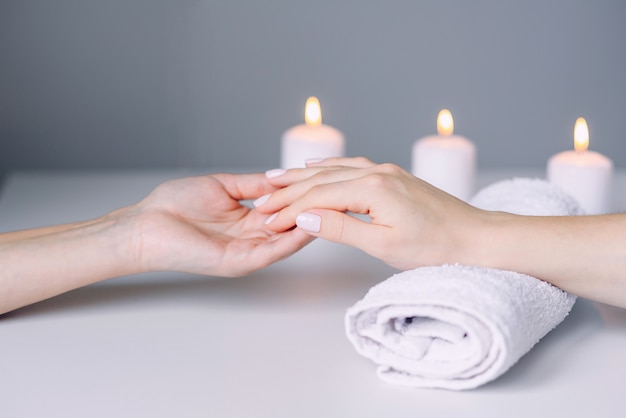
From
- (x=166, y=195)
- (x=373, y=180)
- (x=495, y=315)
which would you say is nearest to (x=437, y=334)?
(x=495, y=315)

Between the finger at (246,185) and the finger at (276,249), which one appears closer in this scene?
the finger at (276,249)

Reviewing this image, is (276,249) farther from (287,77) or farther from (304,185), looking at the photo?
(287,77)

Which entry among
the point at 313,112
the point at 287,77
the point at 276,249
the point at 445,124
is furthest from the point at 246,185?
the point at 287,77

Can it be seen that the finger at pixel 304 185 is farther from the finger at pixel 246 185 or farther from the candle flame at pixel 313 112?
the candle flame at pixel 313 112

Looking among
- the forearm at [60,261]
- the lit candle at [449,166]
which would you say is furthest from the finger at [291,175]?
the lit candle at [449,166]

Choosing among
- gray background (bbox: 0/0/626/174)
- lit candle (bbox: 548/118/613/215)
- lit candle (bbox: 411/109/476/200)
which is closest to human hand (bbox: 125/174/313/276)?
lit candle (bbox: 411/109/476/200)

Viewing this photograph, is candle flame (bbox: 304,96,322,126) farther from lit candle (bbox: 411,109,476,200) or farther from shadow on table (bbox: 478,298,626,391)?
shadow on table (bbox: 478,298,626,391)

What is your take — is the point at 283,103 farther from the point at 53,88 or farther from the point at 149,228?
the point at 149,228

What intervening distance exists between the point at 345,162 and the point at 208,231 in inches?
8.1

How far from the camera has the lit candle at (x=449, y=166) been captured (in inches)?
61.3

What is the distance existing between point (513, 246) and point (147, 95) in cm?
174

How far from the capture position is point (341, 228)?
1002 mm

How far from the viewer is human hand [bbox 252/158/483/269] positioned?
97 cm

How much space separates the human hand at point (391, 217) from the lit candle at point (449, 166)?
1.68 feet
